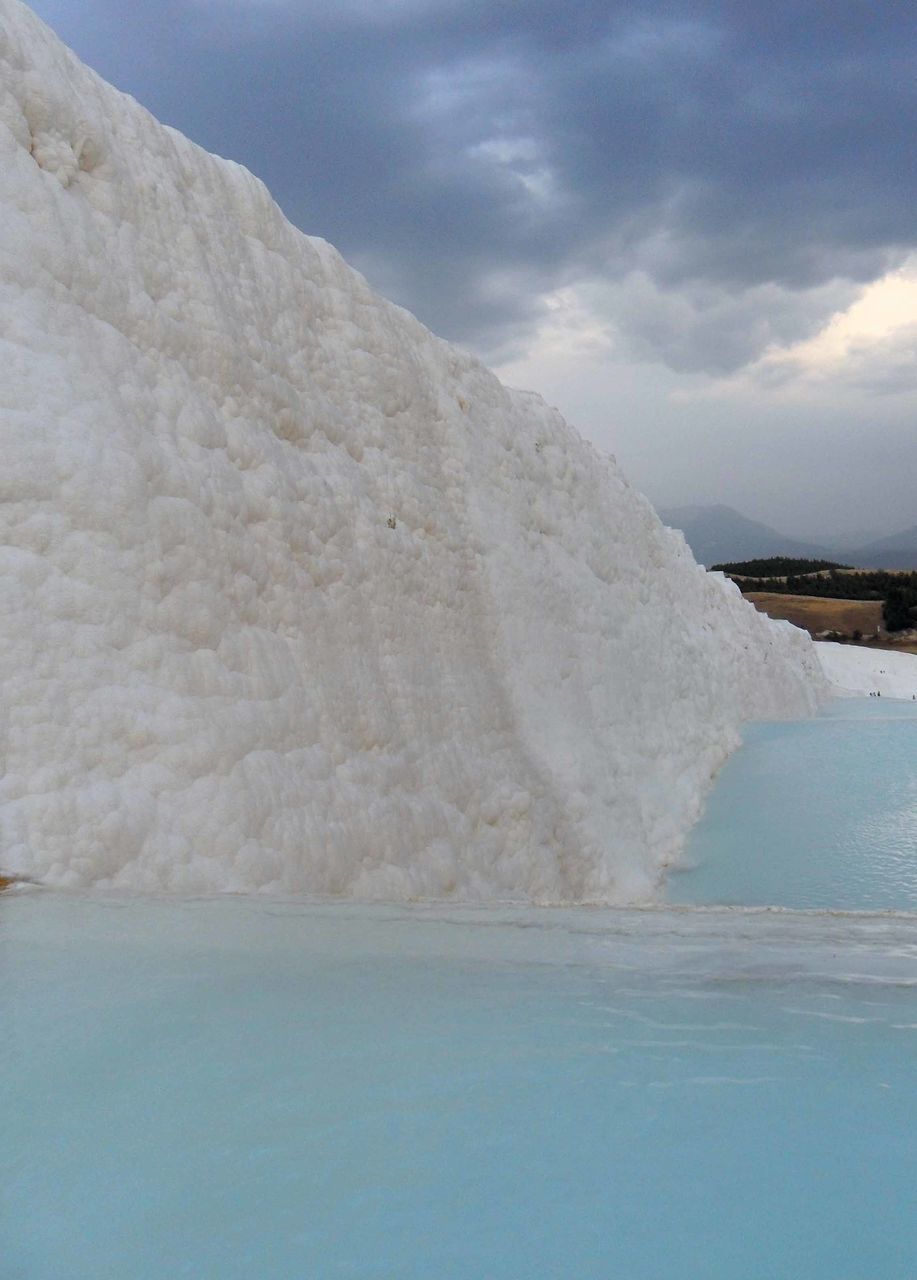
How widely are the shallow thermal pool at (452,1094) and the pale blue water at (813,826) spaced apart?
3278mm

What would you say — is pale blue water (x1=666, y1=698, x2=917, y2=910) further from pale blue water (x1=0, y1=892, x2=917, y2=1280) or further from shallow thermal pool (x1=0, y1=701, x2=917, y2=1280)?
pale blue water (x1=0, y1=892, x2=917, y2=1280)

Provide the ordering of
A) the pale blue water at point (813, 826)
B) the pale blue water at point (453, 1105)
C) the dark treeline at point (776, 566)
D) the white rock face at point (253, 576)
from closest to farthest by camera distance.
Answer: the pale blue water at point (453, 1105), the white rock face at point (253, 576), the pale blue water at point (813, 826), the dark treeline at point (776, 566)

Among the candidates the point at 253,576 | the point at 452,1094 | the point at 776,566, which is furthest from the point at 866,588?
the point at 452,1094

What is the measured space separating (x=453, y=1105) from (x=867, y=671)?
16729 mm

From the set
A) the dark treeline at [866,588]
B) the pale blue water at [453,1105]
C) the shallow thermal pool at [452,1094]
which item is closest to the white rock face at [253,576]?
the shallow thermal pool at [452,1094]

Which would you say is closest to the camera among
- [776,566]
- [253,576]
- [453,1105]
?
[453,1105]

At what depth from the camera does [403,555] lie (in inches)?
214

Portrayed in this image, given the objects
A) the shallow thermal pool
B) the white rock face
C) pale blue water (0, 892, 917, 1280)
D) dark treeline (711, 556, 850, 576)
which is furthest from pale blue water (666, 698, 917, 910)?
dark treeline (711, 556, 850, 576)

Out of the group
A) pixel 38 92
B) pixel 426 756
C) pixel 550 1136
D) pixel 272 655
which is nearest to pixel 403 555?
pixel 426 756

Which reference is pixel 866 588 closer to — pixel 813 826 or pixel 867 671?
pixel 867 671

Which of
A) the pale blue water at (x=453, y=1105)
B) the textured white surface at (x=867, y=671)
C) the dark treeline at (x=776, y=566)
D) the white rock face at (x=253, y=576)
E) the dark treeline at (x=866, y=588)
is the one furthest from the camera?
the dark treeline at (x=776, y=566)

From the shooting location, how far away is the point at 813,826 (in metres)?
6.96

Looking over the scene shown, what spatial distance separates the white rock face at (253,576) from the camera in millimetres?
3230

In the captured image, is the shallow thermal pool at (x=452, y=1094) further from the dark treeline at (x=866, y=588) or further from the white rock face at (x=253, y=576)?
the dark treeline at (x=866, y=588)
